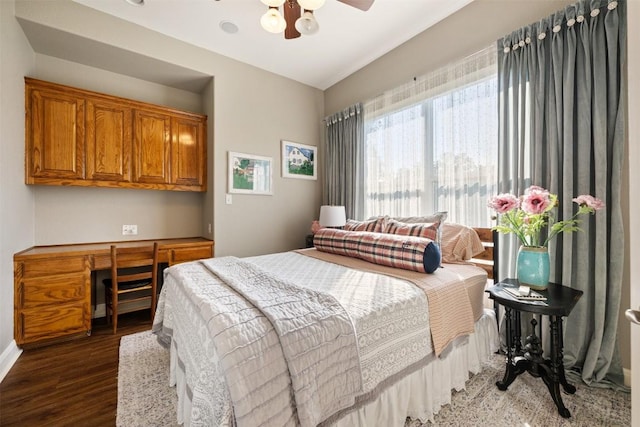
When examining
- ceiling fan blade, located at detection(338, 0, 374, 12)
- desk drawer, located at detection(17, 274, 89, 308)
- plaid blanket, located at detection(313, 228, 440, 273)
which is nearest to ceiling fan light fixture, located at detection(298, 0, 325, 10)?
ceiling fan blade, located at detection(338, 0, 374, 12)

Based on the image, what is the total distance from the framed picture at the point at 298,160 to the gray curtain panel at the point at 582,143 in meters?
2.66

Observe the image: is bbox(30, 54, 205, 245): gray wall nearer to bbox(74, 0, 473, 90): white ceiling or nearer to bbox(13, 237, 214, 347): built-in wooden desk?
bbox(13, 237, 214, 347): built-in wooden desk

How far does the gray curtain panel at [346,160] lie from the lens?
Answer: 3549 mm

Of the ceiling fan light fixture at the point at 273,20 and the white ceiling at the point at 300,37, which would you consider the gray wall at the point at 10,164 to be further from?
the ceiling fan light fixture at the point at 273,20

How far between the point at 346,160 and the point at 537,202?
2424mm

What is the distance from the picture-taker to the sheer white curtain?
7.80 feet

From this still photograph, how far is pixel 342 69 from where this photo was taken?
3.70m

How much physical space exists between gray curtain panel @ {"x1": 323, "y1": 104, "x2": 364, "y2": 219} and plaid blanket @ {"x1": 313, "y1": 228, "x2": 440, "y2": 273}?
3.72 ft

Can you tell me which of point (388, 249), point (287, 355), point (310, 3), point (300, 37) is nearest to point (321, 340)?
point (287, 355)

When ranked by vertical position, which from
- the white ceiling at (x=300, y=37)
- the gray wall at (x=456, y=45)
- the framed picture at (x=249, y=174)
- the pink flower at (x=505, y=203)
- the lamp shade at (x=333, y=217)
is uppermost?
the white ceiling at (x=300, y=37)

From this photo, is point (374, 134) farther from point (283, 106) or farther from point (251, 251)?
point (251, 251)

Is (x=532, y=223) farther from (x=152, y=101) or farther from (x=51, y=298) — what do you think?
(x=152, y=101)

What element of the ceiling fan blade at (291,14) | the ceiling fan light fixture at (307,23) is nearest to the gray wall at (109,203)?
the ceiling fan blade at (291,14)

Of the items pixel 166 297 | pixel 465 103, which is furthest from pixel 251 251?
pixel 465 103
